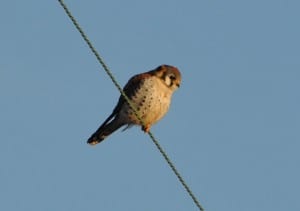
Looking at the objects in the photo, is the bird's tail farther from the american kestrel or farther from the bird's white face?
the bird's white face

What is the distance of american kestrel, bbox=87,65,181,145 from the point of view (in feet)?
37.2

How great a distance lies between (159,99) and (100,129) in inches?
39.6

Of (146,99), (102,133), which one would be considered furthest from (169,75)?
(102,133)

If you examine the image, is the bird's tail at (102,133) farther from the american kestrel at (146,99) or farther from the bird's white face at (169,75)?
the bird's white face at (169,75)

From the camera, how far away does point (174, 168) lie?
775 cm

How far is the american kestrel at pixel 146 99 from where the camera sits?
1134 centimetres

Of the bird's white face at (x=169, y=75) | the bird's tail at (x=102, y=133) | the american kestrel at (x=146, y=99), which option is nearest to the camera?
the american kestrel at (x=146, y=99)

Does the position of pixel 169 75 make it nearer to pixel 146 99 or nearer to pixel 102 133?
pixel 146 99

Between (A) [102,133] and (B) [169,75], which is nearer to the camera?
(B) [169,75]

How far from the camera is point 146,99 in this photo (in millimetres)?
11336

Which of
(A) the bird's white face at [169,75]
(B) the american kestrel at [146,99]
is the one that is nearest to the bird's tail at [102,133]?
(B) the american kestrel at [146,99]

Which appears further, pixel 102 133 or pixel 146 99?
pixel 102 133

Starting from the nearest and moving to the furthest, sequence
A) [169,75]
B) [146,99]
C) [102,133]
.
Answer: [146,99] < [169,75] < [102,133]

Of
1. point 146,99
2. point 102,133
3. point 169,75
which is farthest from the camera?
point 102,133
